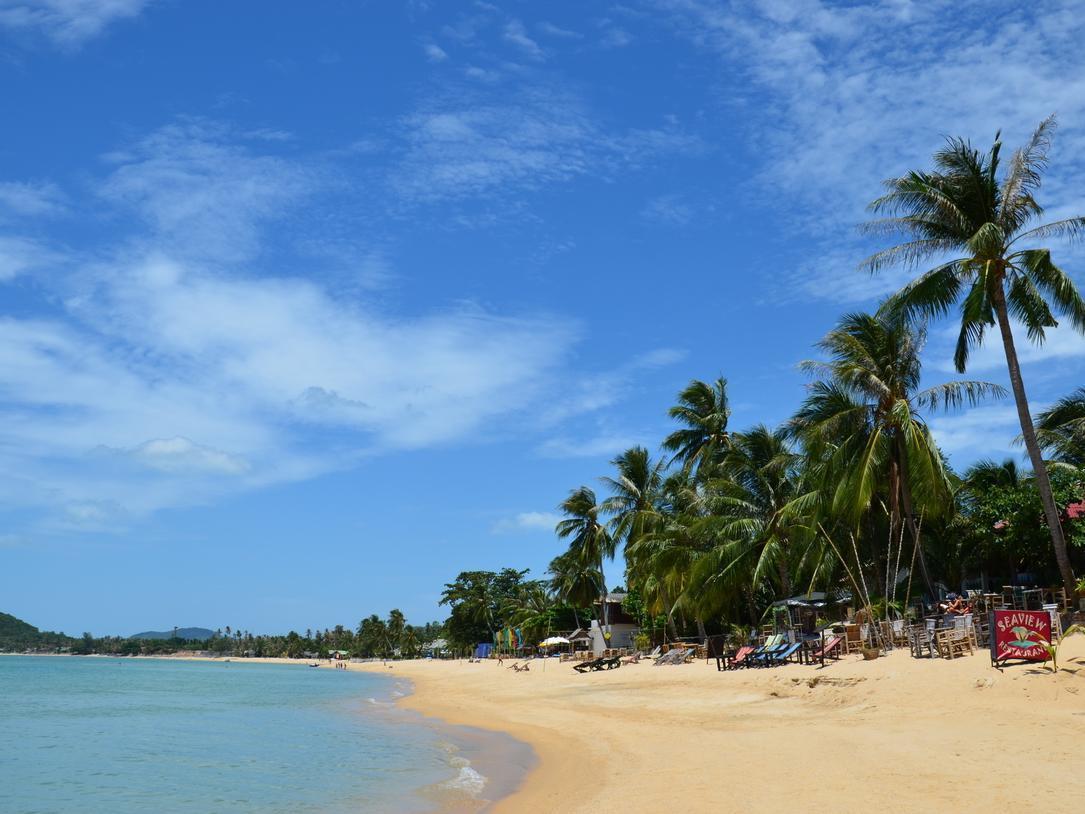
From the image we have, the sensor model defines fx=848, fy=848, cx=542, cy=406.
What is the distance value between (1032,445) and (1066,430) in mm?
13951

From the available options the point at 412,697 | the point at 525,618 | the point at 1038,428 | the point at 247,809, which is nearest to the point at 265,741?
the point at 247,809

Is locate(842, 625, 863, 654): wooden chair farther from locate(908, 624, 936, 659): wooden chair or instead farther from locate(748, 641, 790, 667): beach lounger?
locate(908, 624, 936, 659): wooden chair

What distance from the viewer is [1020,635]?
13.8 m

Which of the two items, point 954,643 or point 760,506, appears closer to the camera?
point 954,643

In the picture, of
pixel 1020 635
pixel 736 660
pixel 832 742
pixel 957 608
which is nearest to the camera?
pixel 832 742

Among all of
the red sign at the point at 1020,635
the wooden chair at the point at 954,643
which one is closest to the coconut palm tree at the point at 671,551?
the wooden chair at the point at 954,643

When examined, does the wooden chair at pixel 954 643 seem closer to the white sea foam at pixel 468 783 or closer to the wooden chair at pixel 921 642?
the wooden chair at pixel 921 642

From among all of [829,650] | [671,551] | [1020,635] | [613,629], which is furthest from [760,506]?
[613,629]

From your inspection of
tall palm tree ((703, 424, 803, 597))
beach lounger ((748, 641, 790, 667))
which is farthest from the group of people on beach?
tall palm tree ((703, 424, 803, 597))

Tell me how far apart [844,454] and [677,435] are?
51.7ft

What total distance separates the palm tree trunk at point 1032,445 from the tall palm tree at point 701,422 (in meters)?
20.0

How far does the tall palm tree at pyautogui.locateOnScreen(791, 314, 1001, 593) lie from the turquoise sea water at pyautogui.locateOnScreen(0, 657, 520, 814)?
505 inches

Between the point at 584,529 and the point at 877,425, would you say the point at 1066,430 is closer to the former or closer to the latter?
the point at 877,425

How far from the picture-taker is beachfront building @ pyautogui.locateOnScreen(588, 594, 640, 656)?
46.0 metres
